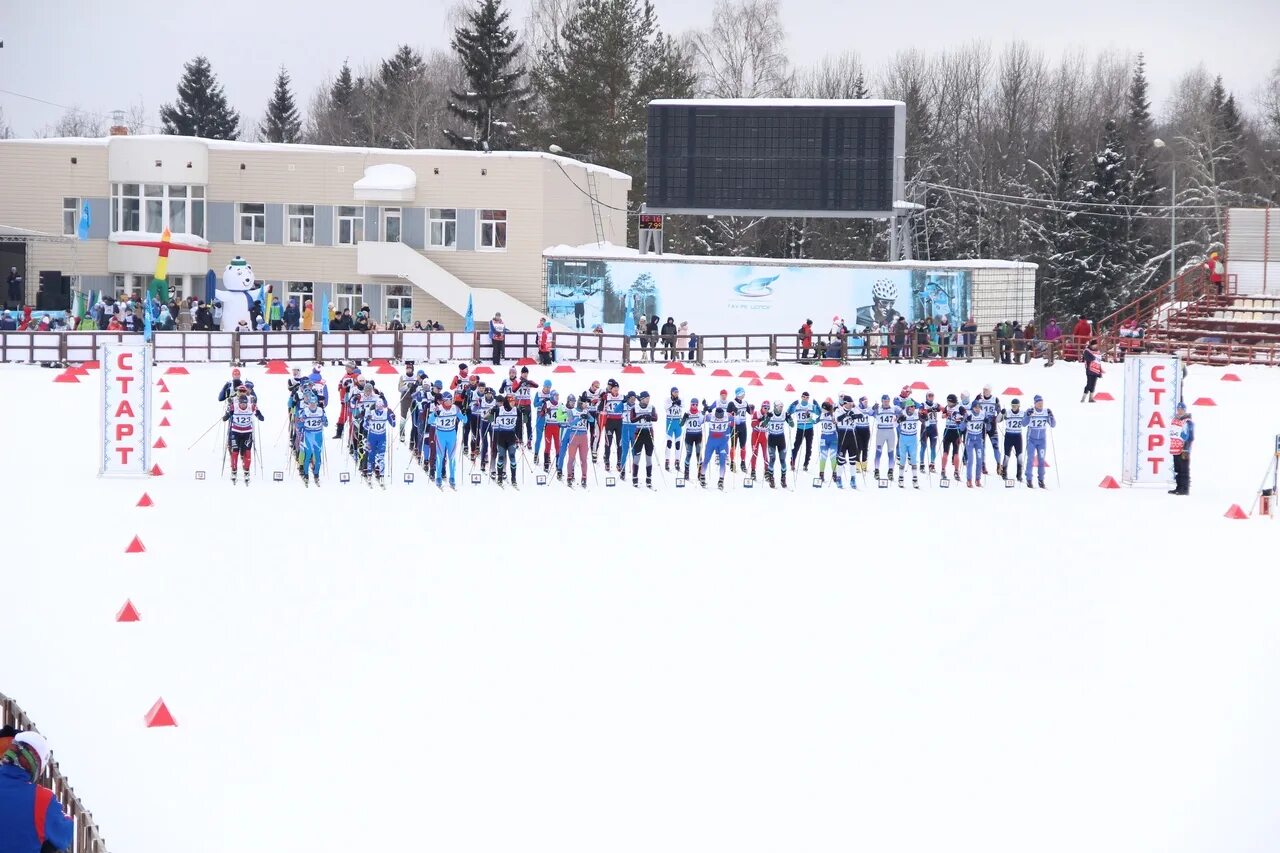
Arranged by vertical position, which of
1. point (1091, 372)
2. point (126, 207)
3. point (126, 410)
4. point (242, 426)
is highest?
point (126, 207)

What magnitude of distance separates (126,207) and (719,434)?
33423 mm

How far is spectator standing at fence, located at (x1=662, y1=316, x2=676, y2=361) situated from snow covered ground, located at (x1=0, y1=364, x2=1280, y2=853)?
17.4 metres

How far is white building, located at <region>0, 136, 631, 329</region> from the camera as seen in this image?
52.7 metres

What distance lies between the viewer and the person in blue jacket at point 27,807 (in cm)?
811

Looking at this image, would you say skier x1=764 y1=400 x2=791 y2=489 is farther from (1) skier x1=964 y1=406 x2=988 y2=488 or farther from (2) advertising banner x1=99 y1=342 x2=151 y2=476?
(2) advertising banner x1=99 y1=342 x2=151 y2=476

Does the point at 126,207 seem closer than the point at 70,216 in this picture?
No

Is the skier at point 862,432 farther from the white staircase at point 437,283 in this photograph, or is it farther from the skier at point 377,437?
the white staircase at point 437,283

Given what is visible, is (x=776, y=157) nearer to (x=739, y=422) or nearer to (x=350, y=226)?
(x=350, y=226)

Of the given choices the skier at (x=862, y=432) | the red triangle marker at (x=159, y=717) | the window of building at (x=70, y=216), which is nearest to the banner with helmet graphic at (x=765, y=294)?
the window of building at (x=70, y=216)

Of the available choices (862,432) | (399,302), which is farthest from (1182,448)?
(399,302)

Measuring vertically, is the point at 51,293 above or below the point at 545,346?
above

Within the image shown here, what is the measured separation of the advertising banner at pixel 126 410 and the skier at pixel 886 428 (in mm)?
11876

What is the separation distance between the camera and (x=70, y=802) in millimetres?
9023

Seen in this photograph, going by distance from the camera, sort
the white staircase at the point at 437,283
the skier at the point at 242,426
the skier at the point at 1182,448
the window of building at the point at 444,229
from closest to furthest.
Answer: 1. the skier at the point at 242,426
2. the skier at the point at 1182,448
3. the white staircase at the point at 437,283
4. the window of building at the point at 444,229
